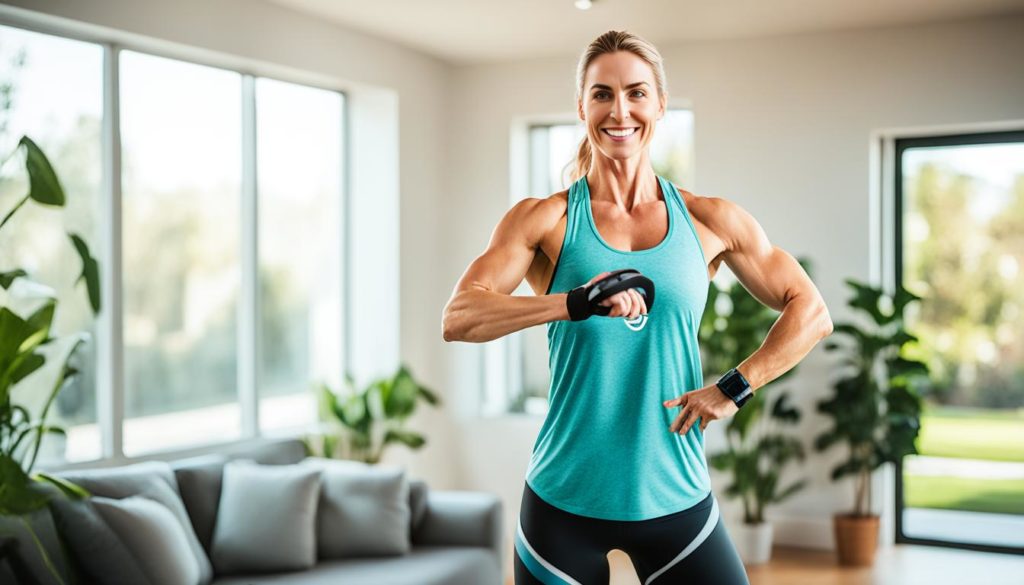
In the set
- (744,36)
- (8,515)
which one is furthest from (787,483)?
(8,515)

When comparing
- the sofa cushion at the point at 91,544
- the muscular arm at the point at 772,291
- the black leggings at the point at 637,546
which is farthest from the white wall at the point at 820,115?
the black leggings at the point at 637,546

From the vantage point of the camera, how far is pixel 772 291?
1.61 metres

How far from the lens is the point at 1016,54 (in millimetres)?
4789

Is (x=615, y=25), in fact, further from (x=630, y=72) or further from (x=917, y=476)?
(x=630, y=72)

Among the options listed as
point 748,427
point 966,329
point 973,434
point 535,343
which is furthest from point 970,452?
point 535,343

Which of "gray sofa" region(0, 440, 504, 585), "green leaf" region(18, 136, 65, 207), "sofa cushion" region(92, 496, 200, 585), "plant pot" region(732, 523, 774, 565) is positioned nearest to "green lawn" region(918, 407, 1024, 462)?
"plant pot" region(732, 523, 774, 565)

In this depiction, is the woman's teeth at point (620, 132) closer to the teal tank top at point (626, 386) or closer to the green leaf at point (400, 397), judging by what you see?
the teal tank top at point (626, 386)

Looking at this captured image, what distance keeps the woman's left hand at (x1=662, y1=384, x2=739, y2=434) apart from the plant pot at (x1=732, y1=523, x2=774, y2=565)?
12.0ft

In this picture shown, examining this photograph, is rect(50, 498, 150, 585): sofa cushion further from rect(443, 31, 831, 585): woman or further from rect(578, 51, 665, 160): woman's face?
rect(578, 51, 665, 160): woman's face

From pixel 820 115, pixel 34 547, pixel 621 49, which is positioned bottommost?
pixel 34 547

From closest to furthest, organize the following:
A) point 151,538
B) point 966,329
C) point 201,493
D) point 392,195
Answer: point 151,538 < point 201,493 < point 966,329 < point 392,195

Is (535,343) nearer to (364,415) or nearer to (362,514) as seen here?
(364,415)

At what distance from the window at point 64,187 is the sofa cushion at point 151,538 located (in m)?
0.73

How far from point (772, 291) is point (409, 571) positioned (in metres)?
2.28
